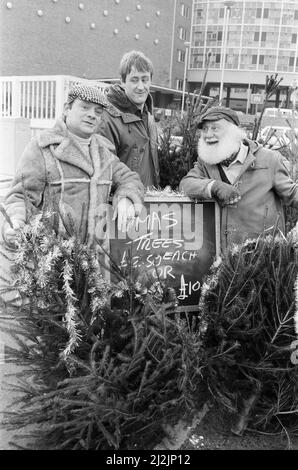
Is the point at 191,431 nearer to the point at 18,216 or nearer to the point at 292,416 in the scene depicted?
the point at 292,416

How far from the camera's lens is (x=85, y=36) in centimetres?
4050

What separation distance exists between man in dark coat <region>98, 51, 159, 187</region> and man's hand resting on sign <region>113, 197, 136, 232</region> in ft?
2.00

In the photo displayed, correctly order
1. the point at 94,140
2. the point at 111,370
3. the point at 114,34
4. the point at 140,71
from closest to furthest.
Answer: the point at 111,370 → the point at 94,140 → the point at 140,71 → the point at 114,34

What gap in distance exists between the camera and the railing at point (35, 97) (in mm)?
9180

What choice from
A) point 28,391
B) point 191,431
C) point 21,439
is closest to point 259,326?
point 191,431

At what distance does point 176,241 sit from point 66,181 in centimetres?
66

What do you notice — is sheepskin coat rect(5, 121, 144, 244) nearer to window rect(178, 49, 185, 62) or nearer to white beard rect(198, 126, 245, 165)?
white beard rect(198, 126, 245, 165)

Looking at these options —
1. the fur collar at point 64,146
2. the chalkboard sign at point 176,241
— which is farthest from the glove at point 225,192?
the fur collar at point 64,146

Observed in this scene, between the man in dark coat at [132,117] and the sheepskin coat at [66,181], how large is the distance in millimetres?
488

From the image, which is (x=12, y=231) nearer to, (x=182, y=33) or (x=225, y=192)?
(x=225, y=192)

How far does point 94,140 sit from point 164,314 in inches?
39.2

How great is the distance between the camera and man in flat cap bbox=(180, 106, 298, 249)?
2672 mm

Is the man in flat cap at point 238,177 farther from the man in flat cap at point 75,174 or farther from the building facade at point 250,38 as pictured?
the building facade at point 250,38

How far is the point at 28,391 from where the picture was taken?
2152 mm
